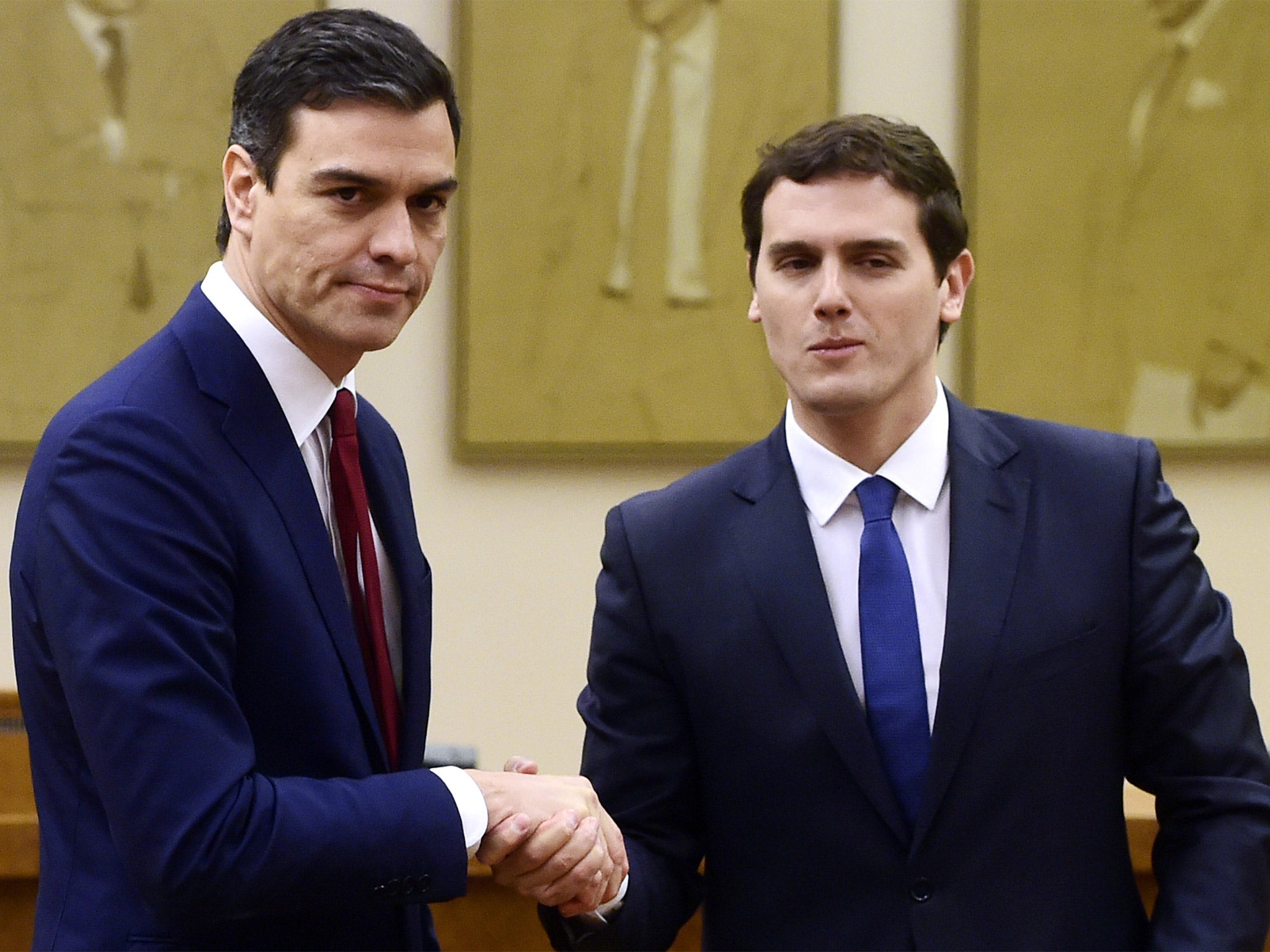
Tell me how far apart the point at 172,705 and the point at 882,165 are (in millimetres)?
1275

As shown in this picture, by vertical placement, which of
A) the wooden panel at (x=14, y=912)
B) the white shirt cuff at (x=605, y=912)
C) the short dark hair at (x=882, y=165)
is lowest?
the wooden panel at (x=14, y=912)

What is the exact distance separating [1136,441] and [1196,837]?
0.58m

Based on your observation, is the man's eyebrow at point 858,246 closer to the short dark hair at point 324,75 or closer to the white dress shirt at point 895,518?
the white dress shirt at point 895,518

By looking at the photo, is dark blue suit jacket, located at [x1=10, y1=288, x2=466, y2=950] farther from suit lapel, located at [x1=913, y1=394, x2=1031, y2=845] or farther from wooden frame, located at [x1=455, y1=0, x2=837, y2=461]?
wooden frame, located at [x1=455, y1=0, x2=837, y2=461]

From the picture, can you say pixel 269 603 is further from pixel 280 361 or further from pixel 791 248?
pixel 791 248

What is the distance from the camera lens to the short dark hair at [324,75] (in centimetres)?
178

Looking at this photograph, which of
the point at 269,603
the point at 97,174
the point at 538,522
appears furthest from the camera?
the point at 538,522

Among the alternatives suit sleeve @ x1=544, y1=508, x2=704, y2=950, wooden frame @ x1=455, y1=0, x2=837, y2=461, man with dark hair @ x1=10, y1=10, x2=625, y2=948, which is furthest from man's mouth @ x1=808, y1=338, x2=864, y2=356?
wooden frame @ x1=455, y1=0, x2=837, y2=461

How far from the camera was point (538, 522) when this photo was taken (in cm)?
364

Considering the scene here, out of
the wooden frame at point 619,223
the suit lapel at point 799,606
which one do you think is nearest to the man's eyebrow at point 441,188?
the suit lapel at point 799,606

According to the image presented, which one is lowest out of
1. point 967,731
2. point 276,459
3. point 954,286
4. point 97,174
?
point 967,731

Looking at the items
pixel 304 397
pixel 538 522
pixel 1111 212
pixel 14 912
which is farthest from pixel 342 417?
pixel 1111 212

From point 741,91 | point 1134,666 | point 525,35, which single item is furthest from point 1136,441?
point 525,35

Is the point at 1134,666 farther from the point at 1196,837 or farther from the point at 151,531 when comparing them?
the point at 151,531
